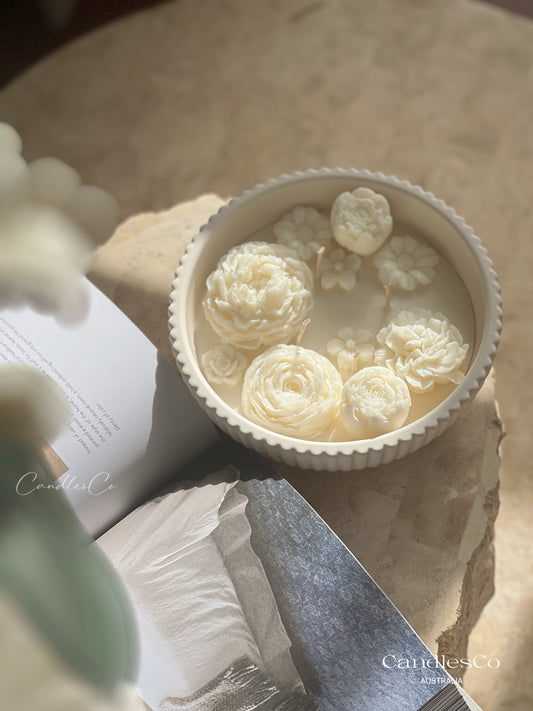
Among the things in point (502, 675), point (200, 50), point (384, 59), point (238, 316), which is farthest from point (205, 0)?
point (502, 675)

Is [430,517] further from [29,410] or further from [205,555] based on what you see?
[29,410]

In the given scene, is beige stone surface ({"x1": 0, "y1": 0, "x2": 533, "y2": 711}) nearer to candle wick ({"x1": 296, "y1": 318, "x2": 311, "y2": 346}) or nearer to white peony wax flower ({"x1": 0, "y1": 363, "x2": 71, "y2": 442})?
candle wick ({"x1": 296, "y1": 318, "x2": 311, "y2": 346})

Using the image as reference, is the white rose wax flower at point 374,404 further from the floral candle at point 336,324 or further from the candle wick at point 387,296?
the candle wick at point 387,296

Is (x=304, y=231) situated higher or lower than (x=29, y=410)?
lower

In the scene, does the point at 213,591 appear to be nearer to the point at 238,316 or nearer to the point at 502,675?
the point at 238,316

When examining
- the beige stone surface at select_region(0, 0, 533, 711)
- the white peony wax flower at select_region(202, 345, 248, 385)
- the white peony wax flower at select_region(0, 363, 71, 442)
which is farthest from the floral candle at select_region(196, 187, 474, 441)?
the beige stone surface at select_region(0, 0, 533, 711)

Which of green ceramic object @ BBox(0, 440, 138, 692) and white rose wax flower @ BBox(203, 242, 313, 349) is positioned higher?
green ceramic object @ BBox(0, 440, 138, 692)

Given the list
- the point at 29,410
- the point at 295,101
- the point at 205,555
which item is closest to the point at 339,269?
the point at 205,555
